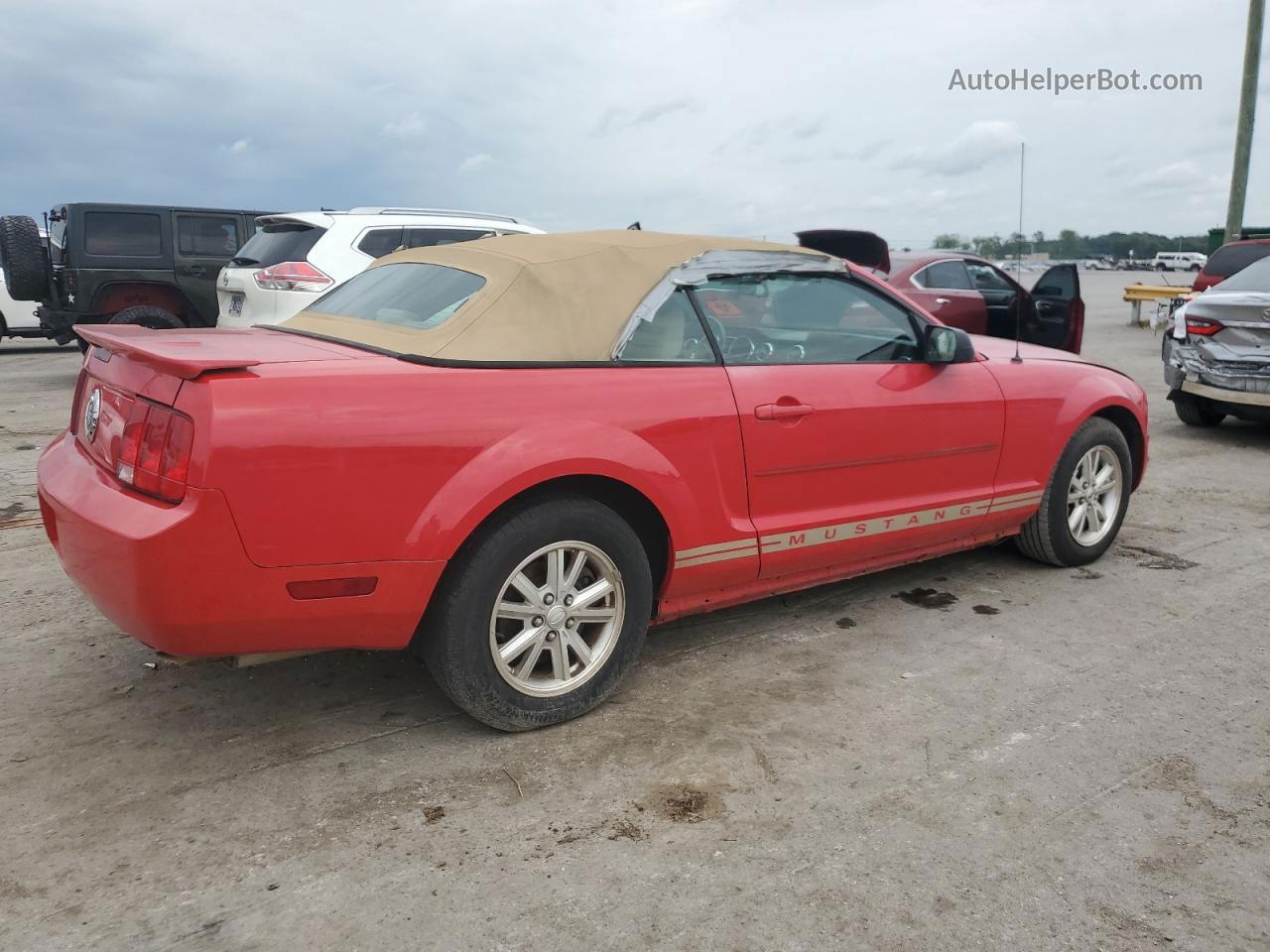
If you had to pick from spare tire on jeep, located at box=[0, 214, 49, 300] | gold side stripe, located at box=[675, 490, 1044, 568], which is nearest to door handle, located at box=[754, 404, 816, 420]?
gold side stripe, located at box=[675, 490, 1044, 568]

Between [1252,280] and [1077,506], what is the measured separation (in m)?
4.78

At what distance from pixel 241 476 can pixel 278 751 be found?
93cm

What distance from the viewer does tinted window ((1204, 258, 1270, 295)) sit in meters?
8.02

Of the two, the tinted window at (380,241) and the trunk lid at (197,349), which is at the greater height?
the tinted window at (380,241)

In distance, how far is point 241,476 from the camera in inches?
98.4

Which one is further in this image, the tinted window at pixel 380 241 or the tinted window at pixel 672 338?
the tinted window at pixel 380 241

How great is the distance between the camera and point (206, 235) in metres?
11.7

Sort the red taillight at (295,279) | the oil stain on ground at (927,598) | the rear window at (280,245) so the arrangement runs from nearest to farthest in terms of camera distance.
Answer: the oil stain on ground at (927,598) < the red taillight at (295,279) < the rear window at (280,245)

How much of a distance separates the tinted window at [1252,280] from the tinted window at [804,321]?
5.47 metres

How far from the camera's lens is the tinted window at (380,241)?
8.70 meters

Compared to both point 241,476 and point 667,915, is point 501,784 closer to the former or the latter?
point 667,915

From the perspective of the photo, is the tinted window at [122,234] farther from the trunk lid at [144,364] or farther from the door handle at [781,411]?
the door handle at [781,411]

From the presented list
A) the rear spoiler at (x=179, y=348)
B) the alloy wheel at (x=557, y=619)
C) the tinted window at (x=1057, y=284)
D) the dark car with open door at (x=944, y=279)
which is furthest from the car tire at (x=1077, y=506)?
the dark car with open door at (x=944, y=279)

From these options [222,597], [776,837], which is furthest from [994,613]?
[222,597]
